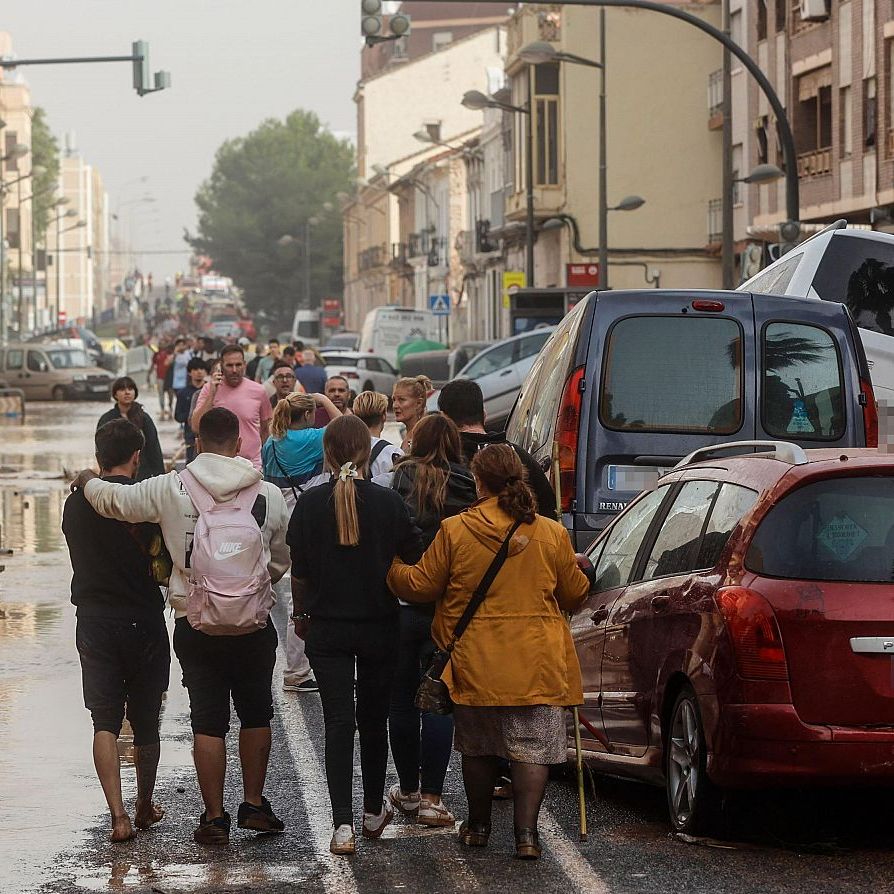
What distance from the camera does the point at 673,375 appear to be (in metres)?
11.2

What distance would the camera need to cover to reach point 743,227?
4575cm

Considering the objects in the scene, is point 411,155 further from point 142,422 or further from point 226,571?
point 226,571

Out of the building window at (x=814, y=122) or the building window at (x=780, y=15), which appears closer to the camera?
the building window at (x=814, y=122)

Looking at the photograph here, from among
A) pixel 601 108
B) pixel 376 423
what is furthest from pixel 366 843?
pixel 601 108

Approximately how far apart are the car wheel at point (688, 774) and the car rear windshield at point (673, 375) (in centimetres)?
382

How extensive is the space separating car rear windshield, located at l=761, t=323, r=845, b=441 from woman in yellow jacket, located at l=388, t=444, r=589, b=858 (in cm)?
414

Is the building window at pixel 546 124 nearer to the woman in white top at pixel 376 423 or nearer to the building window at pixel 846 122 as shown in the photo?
the building window at pixel 846 122

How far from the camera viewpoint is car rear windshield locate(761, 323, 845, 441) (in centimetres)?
1117

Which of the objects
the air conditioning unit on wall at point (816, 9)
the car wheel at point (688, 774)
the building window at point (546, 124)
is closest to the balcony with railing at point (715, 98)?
the building window at point (546, 124)

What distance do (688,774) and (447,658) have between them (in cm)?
96

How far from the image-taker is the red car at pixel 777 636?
6812 millimetres

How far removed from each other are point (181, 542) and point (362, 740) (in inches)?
38.5

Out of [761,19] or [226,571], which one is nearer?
[226,571]

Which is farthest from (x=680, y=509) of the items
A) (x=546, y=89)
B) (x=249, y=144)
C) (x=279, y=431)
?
(x=249, y=144)
